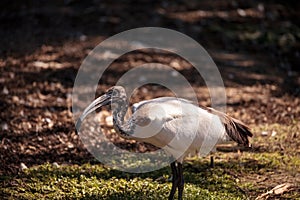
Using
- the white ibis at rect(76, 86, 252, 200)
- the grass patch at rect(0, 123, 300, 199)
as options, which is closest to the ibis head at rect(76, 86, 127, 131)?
the white ibis at rect(76, 86, 252, 200)

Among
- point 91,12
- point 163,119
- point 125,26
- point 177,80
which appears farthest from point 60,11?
point 163,119

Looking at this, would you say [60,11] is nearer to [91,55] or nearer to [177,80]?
[91,55]

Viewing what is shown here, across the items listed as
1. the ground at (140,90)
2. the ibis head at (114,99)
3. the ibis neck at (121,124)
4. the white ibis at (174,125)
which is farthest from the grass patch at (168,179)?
the ibis head at (114,99)

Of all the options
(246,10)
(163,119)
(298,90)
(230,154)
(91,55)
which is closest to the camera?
(163,119)

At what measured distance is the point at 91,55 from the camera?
9.36m

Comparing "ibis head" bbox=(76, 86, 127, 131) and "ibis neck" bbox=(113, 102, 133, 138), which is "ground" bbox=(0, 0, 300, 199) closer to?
"ibis neck" bbox=(113, 102, 133, 138)

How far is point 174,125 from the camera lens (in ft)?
17.4

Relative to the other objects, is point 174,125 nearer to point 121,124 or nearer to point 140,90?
point 121,124

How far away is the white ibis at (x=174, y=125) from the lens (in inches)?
206

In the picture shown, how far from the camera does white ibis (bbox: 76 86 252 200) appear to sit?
523 centimetres

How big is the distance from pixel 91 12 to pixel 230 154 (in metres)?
5.02

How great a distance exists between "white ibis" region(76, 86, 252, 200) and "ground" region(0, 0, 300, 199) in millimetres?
588

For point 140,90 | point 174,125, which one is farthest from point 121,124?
point 140,90

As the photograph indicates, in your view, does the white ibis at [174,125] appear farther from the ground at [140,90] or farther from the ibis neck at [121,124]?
the ground at [140,90]
